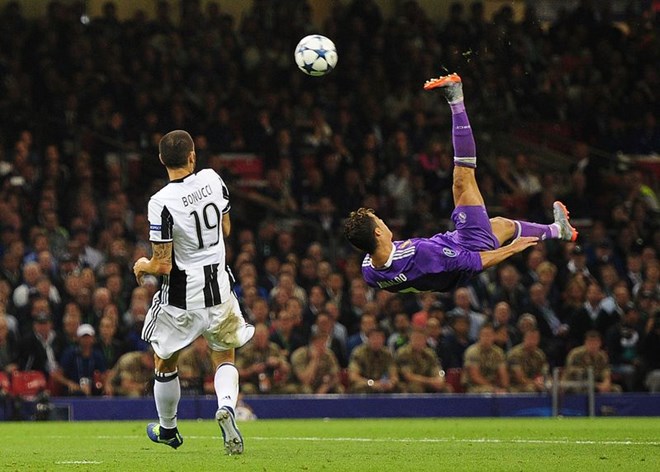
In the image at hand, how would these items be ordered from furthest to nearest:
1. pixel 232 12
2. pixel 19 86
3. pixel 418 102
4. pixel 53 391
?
pixel 232 12, pixel 418 102, pixel 19 86, pixel 53 391

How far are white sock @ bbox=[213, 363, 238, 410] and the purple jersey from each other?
155cm

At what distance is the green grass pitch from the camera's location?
8.89 meters

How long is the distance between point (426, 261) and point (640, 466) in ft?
8.90

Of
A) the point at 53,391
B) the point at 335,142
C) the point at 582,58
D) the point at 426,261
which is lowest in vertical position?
the point at 53,391

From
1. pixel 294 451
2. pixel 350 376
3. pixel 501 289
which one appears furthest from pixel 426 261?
pixel 501 289

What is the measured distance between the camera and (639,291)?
19.9 metres

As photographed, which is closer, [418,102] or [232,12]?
[418,102]

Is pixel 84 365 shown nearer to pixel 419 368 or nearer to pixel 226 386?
pixel 419 368

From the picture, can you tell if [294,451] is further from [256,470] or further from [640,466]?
[640,466]

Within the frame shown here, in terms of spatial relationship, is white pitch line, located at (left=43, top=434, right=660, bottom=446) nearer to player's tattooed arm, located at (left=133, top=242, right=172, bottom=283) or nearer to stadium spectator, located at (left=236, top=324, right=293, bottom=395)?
player's tattooed arm, located at (left=133, top=242, right=172, bottom=283)

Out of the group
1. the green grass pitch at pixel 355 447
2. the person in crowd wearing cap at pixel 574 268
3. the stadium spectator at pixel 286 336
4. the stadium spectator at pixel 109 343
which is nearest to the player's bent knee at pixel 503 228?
the green grass pitch at pixel 355 447

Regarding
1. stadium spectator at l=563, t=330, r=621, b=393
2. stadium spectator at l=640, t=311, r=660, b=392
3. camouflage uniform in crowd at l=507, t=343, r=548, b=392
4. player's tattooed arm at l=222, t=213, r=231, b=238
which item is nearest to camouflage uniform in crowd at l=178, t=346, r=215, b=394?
camouflage uniform in crowd at l=507, t=343, r=548, b=392

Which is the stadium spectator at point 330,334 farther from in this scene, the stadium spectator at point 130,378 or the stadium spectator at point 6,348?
the stadium spectator at point 6,348

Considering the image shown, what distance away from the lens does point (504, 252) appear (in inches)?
415
